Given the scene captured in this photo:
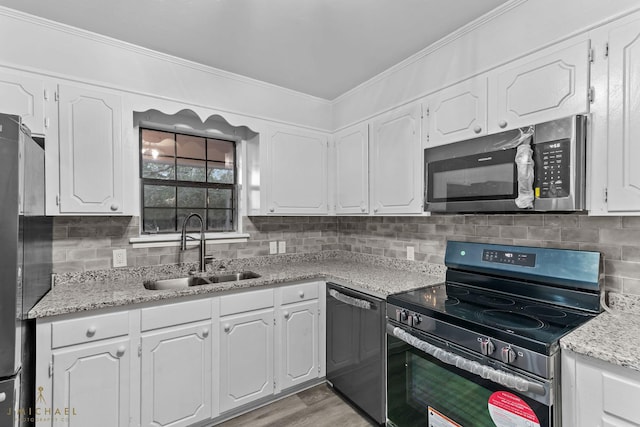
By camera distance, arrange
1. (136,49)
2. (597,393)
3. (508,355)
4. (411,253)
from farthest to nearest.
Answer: (411,253) < (136,49) < (508,355) < (597,393)

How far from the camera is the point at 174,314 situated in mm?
1879

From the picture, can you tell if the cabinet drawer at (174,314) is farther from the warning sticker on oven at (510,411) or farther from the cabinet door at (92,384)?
the warning sticker on oven at (510,411)

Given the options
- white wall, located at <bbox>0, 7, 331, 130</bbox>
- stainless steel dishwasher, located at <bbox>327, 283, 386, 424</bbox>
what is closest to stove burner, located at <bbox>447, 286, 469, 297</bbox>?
stainless steel dishwasher, located at <bbox>327, 283, 386, 424</bbox>

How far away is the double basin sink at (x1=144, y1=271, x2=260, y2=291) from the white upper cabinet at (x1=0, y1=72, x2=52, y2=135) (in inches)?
45.7

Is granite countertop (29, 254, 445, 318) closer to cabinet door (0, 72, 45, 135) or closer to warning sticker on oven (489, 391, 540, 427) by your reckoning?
warning sticker on oven (489, 391, 540, 427)

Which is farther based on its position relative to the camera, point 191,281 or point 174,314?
point 191,281

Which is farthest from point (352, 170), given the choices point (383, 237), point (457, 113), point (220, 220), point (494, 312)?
point (494, 312)

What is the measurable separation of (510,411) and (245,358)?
61.6 inches

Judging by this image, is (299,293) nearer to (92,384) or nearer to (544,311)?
(92,384)

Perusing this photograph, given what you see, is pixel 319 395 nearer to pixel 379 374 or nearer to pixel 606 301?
pixel 379 374

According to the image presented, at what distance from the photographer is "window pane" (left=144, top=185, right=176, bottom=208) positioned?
2486 mm

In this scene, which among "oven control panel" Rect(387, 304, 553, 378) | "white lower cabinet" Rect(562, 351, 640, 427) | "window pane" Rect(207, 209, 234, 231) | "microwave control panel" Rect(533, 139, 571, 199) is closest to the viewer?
"white lower cabinet" Rect(562, 351, 640, 427)

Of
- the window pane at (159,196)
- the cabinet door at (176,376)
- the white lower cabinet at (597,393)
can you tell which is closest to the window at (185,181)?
the window pane at (159,196)

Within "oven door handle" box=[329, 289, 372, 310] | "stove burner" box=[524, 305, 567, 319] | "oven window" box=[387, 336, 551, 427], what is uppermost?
"stove burner" box=[524, 305, 567, 319]
